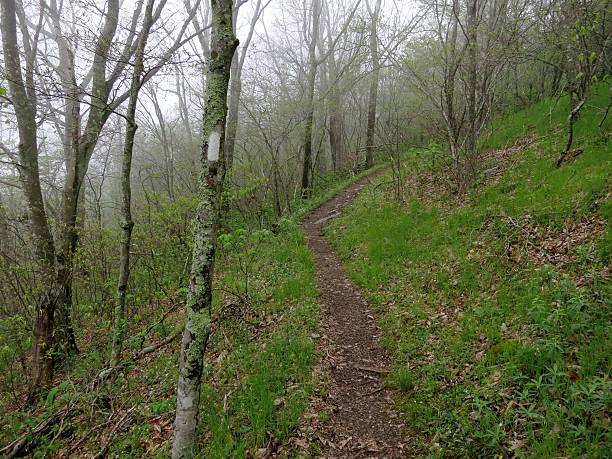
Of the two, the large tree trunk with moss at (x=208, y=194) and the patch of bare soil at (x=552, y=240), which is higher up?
the large tree trunk with moss at (x=208, y=194)

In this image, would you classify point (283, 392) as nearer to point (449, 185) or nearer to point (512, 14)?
point (449, 185)

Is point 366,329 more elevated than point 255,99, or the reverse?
point 255,99

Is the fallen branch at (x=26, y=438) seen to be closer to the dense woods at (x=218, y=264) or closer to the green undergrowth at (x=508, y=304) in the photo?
the dense woods at (x=218, y=264)

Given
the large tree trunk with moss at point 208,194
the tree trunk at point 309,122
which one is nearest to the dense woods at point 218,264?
the large tree trunk with moss at point 208,194

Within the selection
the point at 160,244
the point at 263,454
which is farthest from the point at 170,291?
the point at 263,454

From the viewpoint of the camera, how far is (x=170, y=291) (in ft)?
30.8

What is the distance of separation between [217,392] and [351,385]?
5.96ft

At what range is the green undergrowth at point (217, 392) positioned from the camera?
4.17 m

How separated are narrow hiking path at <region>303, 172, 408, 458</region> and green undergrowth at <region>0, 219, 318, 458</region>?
0.99 feet

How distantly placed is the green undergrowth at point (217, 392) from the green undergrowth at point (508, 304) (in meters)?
1.43

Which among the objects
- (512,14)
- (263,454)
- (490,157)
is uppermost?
(512,14)

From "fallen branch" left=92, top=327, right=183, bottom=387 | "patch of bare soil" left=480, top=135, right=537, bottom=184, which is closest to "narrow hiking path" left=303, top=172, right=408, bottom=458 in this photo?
"fallen branch" left=92, top=327, right=183, bottom=387

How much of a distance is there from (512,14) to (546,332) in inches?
343

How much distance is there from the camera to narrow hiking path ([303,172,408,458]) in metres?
3.90
